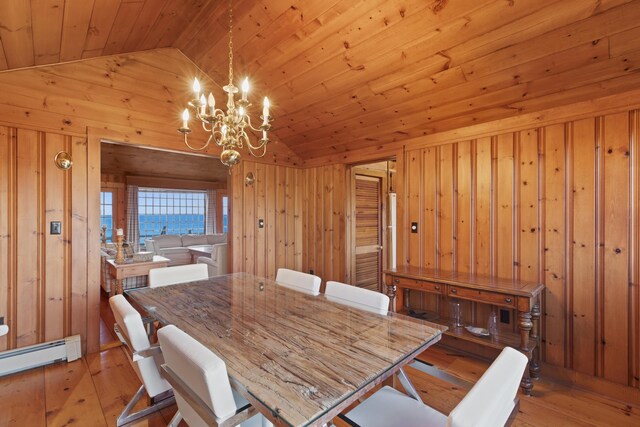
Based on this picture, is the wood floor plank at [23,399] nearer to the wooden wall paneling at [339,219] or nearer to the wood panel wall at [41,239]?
the wood panel wall at [41,239]

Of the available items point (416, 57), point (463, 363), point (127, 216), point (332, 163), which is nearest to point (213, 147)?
point (332, 163)

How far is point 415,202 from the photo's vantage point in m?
3.28

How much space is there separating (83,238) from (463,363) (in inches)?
145

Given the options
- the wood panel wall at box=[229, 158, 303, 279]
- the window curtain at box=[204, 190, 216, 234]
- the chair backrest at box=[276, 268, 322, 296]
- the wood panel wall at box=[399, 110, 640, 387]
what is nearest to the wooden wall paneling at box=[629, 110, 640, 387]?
the wood panel wall at box=[399, 110, 640, 387]

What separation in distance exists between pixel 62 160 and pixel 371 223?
3710 mm

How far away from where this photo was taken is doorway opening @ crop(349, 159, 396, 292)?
4219mm

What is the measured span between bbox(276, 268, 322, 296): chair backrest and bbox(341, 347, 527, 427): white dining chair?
0.94 meters

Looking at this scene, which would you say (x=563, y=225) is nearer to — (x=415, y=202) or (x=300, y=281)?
(x=415, y=202)

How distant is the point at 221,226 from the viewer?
888cm

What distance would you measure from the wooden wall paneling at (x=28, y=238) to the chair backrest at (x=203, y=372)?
2.41m

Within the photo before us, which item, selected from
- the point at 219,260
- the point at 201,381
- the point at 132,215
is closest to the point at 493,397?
the point at 201,381

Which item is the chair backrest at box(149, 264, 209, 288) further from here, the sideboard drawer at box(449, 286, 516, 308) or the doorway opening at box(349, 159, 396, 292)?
the sideboard drawer at box(449, 286, 516, 308)

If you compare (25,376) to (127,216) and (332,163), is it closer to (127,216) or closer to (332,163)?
(332,163)

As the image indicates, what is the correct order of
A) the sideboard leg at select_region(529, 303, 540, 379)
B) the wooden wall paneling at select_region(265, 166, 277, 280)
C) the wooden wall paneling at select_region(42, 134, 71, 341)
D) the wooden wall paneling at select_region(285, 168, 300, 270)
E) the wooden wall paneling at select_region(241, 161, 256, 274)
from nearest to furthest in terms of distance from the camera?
the sideboard leg at select_region(529, 303, 540, 379) < the wooden wall paneling at select_region(42, 134, 71, 341) < the wooden wall paneling at select_region(241, 161, 256, 274) < the wooden wall paneling at select_region(265, 166, 277, 280) < the wooden wall paneling at select_region(285, 168, 300, 270)
